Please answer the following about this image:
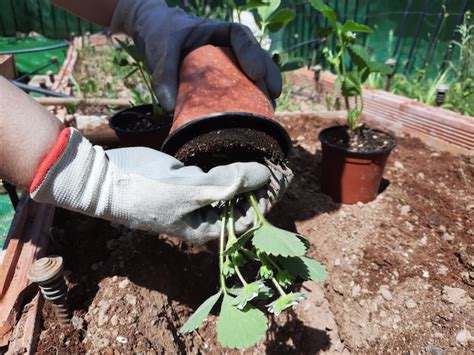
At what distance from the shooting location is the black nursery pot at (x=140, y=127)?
166 centimetres

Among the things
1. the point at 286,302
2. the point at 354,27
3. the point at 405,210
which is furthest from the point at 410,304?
the point at 354,27

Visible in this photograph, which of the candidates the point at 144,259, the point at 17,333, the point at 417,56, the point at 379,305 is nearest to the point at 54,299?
the point at 17,333

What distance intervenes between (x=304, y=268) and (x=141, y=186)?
45 cm

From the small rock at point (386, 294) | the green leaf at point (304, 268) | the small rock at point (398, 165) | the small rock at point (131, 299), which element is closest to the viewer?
the green leaf at point (304, 268)

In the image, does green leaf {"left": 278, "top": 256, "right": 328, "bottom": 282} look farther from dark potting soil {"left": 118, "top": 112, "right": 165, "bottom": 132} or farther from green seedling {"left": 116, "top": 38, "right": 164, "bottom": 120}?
dark potting soil {"left": 118, "top": 112, "right": 165, "bottom": 132}

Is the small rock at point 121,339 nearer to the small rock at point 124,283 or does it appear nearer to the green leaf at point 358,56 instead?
the small rock at point 124,283

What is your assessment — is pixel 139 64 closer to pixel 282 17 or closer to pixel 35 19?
pixel 282 17

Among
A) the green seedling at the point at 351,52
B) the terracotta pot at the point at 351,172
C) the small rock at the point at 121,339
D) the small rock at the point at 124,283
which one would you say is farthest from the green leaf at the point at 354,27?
the small rock at the point at 121,339

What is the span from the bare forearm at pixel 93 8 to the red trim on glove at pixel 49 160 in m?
0.82

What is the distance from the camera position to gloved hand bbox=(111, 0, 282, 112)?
4.05 feet

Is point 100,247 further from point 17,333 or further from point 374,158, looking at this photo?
point 374,158

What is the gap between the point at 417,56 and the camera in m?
3.08

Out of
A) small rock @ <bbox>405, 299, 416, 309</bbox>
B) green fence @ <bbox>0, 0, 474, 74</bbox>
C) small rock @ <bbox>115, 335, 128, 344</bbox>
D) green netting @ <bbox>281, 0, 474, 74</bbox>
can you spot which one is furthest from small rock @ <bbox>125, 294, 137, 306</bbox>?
green netting @ <bbox>281, 0, 474, 74</bbox>

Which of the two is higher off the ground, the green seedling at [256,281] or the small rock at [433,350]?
the green seedling at [256,281]
